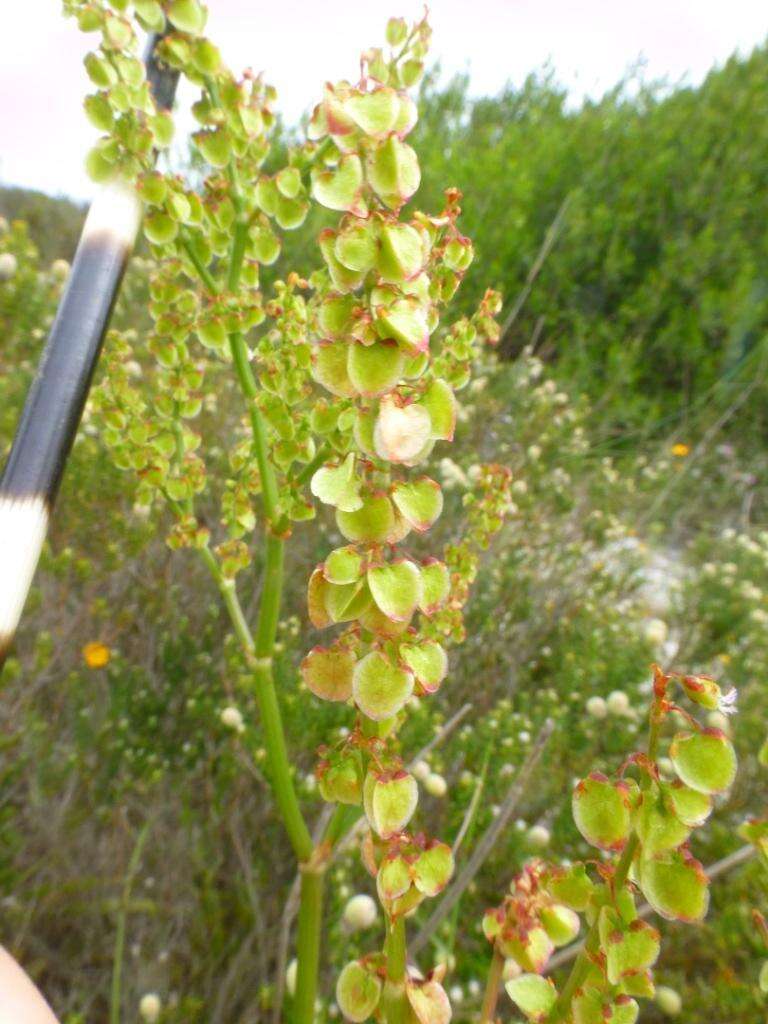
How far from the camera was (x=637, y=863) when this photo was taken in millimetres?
312

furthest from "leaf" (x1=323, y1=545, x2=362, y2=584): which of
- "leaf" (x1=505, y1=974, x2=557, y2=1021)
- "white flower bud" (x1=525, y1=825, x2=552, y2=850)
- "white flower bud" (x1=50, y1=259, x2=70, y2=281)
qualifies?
"white flower bud" (x1=50, y1=259, x2=70, y2=281)

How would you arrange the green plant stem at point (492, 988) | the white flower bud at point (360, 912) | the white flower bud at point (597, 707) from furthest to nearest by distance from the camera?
the white flower bud at point (597, 707)
the white flower bud at point (360, 912)
the green plant stem at point (492, 988)

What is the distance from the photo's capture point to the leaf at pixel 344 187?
300mm

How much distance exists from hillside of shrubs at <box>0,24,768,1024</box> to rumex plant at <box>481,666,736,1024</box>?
88 mm

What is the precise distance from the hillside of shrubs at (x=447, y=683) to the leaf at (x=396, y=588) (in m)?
0.22

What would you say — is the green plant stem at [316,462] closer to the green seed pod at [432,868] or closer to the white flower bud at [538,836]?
the green seed pod at [432,868]

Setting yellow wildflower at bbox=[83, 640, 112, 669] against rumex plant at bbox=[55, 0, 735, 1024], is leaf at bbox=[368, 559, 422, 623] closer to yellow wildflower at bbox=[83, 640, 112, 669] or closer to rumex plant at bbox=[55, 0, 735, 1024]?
rumex plant at bbox=[55, 0, 735, 1024]

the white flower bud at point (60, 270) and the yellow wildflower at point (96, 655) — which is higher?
the white flower bud at point (60, 270)

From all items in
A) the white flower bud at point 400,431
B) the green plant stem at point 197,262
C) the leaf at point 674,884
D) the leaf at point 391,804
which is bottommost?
the leaf at point 391,804

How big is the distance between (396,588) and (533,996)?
0.24 m

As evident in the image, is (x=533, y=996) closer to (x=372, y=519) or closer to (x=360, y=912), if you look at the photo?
(x=372, y=519)

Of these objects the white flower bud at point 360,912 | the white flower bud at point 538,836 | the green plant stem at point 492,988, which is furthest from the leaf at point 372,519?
the white flower bud at point 538,836

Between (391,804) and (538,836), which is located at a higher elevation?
(391,804)

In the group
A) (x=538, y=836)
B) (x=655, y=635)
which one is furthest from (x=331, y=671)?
(x=655, y=635)
